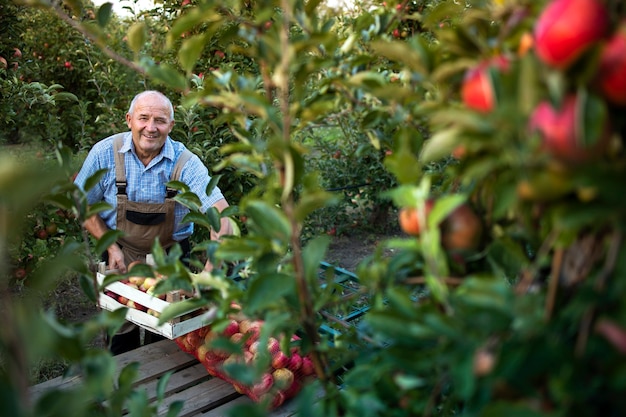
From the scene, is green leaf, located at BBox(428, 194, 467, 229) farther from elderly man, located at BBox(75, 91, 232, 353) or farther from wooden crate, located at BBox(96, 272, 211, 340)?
elderly man, located at BBox(75, 91, 232, 353)

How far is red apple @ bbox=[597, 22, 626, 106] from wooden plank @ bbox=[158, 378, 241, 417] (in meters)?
1.74

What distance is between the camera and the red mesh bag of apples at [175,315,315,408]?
2018 mm

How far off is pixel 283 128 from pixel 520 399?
0.42m

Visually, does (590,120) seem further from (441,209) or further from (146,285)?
(146,285)

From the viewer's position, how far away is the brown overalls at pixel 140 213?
2.84 meters

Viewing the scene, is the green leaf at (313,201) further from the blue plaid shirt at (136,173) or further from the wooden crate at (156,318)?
the blue plaid shirt at (136,173)

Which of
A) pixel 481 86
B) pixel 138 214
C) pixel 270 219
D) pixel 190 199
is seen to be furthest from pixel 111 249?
pixel 481 86

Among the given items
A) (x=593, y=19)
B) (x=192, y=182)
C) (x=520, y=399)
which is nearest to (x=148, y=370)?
(x=192, y=182)

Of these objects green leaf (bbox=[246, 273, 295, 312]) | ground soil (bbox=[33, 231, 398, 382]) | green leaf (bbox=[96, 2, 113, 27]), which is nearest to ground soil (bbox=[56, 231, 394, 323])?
ground soil (bbox=[33, 231, 398, 382])

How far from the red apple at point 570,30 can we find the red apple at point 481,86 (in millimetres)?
48

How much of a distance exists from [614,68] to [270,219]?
42cm

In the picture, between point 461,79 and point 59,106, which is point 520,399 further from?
point 59,106

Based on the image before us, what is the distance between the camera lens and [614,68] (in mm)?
508

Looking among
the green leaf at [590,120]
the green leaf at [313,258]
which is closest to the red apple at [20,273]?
the green leaf at [313,258]
